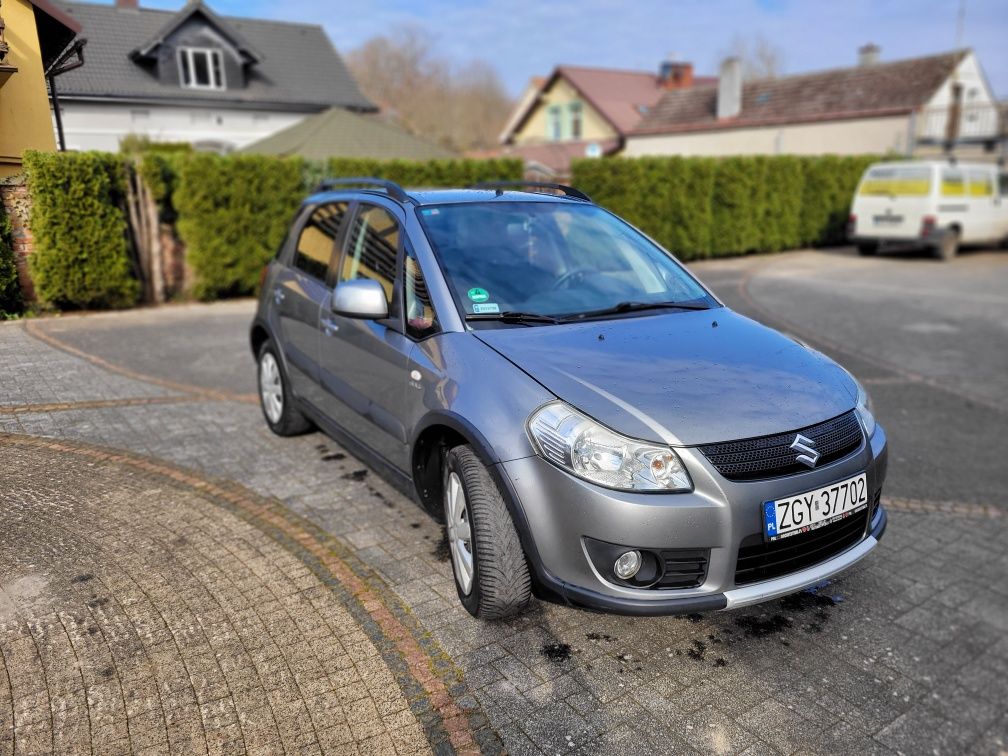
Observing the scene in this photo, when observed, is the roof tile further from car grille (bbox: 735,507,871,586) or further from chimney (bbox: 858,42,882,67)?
car grille (bbox: 735,507,871,586)

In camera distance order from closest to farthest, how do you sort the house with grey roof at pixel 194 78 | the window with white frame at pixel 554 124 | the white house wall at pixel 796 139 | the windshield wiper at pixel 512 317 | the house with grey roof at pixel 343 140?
the windshield wiper at pixel 512 317
the house with grey roof at pixel 194 78
the house with grey roof at pixel 343 140
the white house wall at pixel 796 139
the window with white frame at pixel 554 124

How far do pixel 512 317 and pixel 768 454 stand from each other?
1369 mm

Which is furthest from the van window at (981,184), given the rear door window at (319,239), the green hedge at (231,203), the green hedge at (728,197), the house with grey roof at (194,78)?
the rear door window at (319,239)

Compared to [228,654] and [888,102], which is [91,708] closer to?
[228,654]

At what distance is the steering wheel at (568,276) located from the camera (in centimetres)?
410

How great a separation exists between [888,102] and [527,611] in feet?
97.6

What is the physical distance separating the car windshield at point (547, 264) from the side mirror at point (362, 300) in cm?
35

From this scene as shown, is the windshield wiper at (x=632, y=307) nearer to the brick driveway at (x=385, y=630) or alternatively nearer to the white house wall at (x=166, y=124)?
the brick driveway at (x=385, y=630)

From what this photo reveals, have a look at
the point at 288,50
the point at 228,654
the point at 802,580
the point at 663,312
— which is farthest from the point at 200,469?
the point at 288,50

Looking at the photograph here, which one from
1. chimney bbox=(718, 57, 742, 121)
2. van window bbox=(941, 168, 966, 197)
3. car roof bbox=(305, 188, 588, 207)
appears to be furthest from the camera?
chimney bbox=(718, 57, 742, 121)

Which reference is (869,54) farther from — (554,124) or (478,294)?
(478,294)

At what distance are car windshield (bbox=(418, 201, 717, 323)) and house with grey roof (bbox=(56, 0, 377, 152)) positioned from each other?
5.91 feet

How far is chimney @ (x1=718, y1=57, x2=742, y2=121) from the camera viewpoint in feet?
103

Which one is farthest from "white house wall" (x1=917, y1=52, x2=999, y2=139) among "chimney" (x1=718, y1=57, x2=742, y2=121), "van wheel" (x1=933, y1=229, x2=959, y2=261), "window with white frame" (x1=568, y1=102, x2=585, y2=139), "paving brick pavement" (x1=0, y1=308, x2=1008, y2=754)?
"paving brick pavement" (x1=0, y1=308, x2=1008, y2=754)
